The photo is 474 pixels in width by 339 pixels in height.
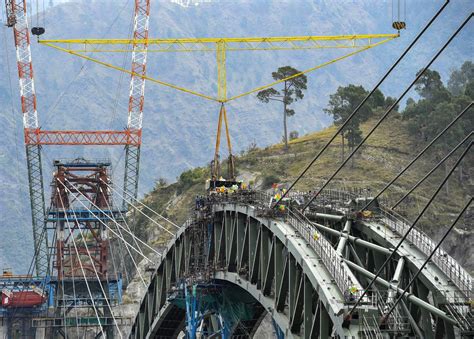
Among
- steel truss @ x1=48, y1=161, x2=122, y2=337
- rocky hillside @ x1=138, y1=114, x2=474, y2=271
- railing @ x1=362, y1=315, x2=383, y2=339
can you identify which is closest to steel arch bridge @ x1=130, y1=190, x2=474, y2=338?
railing @ x1=362, y1=315, x2=383, y2=339

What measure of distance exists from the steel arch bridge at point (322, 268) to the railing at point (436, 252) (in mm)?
87

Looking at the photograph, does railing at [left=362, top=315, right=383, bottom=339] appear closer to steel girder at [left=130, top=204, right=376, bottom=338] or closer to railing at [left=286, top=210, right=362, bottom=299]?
steel girder at [left=130, top=204, right=376, bottom=338]

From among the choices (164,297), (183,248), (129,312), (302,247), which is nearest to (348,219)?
(302,247)

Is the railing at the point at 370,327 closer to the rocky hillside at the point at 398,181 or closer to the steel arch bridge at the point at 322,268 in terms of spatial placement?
the steel arch bridge at the point at 322,268

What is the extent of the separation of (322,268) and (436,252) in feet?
20.3

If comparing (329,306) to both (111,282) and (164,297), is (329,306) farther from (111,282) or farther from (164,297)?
(111,282)

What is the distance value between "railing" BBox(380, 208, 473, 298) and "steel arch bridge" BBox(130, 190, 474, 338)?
0.28 feet

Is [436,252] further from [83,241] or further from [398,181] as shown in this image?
[398,181]

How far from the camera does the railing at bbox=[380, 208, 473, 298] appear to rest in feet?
206

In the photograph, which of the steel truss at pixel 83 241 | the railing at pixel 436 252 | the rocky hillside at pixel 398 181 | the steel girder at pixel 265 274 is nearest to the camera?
the railing at pixel 436 252

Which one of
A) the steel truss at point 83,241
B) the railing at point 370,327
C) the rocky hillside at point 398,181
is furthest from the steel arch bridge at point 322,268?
the rocky hillside at point 398,181

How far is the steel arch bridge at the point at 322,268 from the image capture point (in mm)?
60625

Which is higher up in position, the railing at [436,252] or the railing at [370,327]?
the railing at [436,252]

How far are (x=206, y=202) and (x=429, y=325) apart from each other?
125 feet
